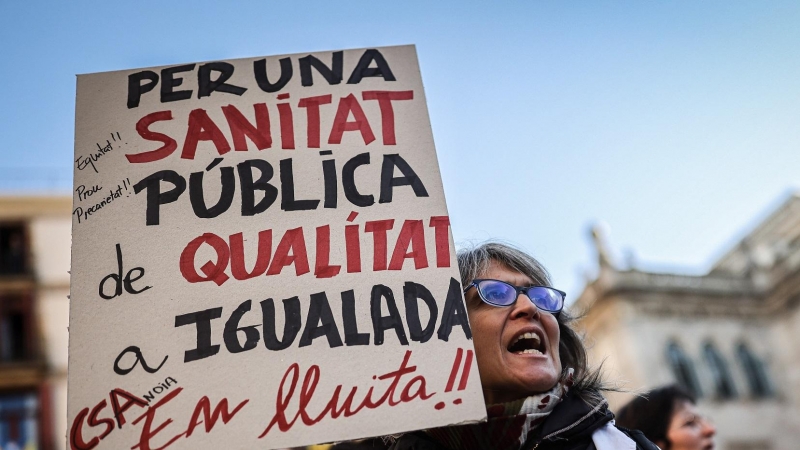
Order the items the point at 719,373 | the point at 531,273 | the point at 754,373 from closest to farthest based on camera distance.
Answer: the point at 531,273
the point at 719,373
the point at 754,373

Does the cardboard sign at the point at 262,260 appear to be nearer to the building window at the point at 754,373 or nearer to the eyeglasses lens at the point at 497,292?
the eyeglasses lens at the point at 497,292

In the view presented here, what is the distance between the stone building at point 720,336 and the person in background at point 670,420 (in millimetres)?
18633

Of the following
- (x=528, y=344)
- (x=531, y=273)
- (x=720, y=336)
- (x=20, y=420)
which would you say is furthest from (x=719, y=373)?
(x=528, y=344)

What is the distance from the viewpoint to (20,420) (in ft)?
71.7

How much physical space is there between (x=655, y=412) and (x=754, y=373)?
75.0 feet

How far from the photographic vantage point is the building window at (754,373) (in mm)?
23828

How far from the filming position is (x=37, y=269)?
23.6 meters

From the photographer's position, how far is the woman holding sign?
2.19 m

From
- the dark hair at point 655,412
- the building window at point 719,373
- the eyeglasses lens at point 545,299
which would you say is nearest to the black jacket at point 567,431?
the eyeglasses lens at point 545,299

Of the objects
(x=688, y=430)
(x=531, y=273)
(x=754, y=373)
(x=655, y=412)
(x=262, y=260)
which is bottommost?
(x=754, y=373)

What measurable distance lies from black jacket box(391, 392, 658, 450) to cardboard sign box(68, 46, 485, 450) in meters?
0.36

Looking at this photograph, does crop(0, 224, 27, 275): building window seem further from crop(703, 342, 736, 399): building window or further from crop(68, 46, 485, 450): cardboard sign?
crop(68, 46, 485, 450): cardboard sign

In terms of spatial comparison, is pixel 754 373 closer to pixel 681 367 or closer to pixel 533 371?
pixel 681 367

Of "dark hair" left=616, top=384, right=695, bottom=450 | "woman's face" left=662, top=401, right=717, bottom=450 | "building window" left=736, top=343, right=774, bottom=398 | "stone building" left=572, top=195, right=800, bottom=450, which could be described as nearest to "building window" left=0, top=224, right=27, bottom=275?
"stone building" left=572, top=195, right=800, bottom=450
